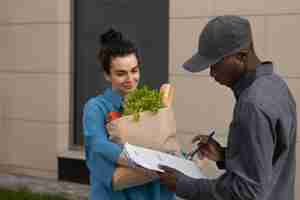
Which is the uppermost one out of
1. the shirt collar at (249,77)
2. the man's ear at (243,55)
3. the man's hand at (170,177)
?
the man's ear at (243,55)

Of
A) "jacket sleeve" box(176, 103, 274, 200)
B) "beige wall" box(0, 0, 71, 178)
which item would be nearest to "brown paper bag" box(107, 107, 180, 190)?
"jacket sleeve" box(176, 103, 274, 200)

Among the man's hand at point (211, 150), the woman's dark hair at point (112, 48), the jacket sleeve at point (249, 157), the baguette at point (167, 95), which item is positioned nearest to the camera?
the jacket sleeve at point (249, 157)

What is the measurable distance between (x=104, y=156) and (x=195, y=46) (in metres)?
3.94

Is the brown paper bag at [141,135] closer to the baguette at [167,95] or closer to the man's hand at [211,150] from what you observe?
the baguette at [167,95]

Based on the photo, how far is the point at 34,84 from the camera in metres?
8.29

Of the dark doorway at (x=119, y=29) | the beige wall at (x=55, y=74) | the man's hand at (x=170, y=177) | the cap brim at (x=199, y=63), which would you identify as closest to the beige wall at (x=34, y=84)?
the beige wall at (x=55, y=74)

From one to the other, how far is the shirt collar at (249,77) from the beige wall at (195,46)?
3.95 metres

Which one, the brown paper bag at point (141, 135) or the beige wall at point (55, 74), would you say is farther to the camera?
the beige wall at point (55, 74)

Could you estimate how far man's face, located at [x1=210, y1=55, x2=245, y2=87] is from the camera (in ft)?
8.11

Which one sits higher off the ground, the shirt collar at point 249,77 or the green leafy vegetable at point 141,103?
the shirt collar at point 249,77

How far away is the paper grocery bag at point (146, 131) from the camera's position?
3160 millimetres

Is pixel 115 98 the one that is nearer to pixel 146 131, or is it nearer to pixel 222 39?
pixel 146 131

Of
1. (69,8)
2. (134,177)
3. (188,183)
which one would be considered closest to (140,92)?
(134,177)

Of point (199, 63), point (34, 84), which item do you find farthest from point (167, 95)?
point (34, 84)
